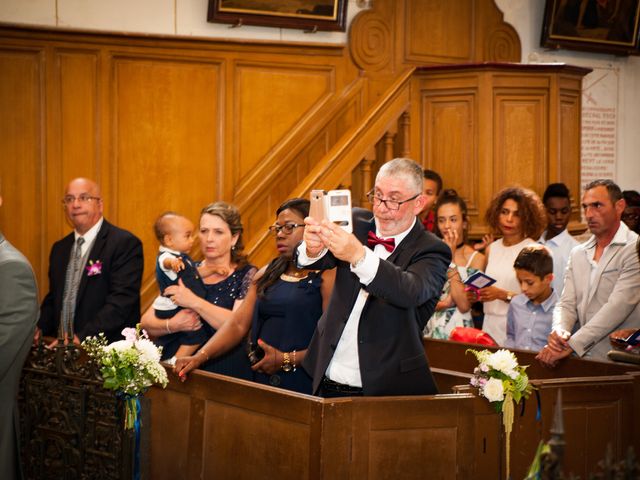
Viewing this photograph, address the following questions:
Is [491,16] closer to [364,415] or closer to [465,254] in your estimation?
[465,254]

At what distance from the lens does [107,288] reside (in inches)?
239

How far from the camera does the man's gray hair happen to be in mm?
3801

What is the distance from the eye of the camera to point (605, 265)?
541 cm

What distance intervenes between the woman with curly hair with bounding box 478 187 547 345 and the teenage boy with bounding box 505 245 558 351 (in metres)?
0.34

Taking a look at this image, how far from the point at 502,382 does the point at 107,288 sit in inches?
109

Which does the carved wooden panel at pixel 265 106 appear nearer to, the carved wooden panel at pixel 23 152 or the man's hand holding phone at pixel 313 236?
the carved wooden panel at pixel 23 152

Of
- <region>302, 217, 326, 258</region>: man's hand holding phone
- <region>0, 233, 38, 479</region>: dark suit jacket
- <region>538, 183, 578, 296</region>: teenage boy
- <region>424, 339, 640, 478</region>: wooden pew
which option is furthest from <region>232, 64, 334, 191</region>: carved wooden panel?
<region>0, 233, 38, 479</region>: dark suit jacket

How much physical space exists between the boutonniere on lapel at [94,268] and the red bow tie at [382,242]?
101 inches

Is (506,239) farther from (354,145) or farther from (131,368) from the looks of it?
(131,368)

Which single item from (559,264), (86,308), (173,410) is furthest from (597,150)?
(173,410)

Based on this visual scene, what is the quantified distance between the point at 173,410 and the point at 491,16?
233 inches

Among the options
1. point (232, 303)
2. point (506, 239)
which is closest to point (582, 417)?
point (232, 303)

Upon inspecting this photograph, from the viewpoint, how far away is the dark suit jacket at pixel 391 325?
12.6 ft

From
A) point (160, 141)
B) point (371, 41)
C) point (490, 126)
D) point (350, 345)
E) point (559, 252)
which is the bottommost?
point (350, 345)
